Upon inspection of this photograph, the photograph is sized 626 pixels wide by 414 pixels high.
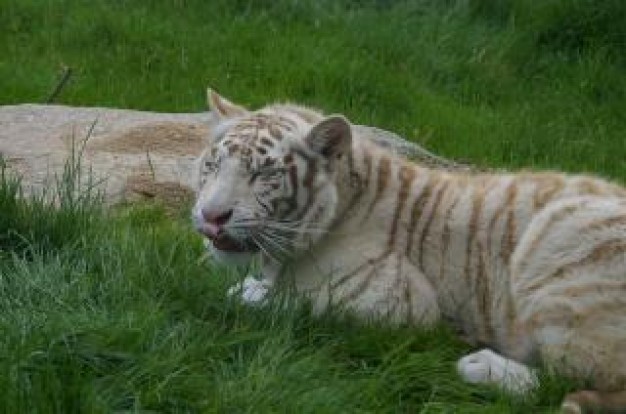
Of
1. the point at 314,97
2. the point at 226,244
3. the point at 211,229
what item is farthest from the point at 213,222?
the point at 314,97

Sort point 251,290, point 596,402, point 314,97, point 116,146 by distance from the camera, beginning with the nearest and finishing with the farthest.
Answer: point 596,402 → point 251,290 → point 116,146 → point 314,97

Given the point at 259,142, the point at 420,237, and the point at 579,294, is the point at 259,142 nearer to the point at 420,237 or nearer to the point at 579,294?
the point at 420,237

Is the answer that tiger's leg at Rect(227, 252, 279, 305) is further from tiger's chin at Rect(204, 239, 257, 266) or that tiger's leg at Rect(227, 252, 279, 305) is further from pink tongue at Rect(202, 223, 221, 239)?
pink tongue at Rect(202, 223, 221, 239)

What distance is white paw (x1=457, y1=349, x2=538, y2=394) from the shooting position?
525 centimetres

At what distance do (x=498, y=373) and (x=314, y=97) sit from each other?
222 inches

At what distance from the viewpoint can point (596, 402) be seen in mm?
5094

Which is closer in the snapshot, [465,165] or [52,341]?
[52,341]

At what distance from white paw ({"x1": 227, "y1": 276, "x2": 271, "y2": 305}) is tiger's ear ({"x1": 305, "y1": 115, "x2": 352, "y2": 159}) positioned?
64 centimetres

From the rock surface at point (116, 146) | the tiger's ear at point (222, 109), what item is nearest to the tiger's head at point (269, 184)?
the tiger's ear at point (222, 109)

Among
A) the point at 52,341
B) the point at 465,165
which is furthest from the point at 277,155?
the point at 465,165

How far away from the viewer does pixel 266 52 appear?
1125cm

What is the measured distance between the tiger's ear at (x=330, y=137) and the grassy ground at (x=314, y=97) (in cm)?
70

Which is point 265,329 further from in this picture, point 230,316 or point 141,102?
point 141,102

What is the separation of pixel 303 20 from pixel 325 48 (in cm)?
70
